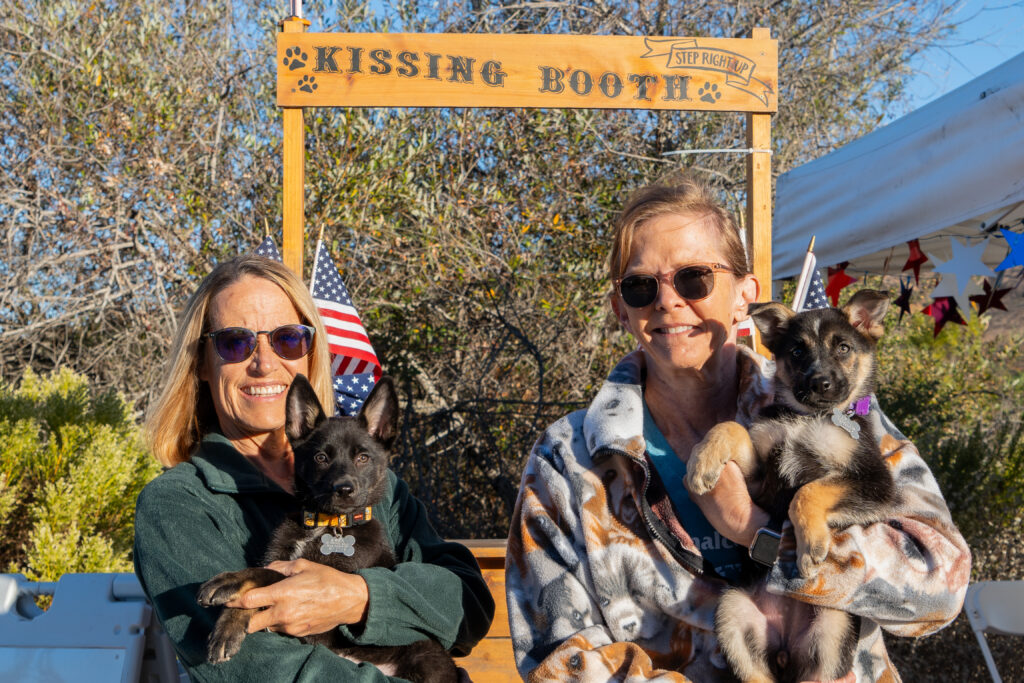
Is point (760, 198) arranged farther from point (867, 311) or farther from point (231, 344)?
point (231, 344)

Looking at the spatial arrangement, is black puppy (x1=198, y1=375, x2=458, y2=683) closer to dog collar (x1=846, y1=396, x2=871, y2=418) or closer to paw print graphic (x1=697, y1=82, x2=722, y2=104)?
dog collar (x1=846, y1=396, x2=871, y2=418)

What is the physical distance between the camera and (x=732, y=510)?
211cm

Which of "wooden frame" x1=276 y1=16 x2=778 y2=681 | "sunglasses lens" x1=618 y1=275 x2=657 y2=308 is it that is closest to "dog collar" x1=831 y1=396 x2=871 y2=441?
"sunglasses lens" x1=618 y1=275 x2=657 y2=308

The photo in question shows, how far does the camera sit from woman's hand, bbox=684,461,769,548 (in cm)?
211

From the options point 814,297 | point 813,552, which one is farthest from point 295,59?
point 813,552

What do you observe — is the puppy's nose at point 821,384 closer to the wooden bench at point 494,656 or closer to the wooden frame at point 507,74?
the wooden bench at point 494,656

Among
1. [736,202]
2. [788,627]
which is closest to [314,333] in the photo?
[788,627]

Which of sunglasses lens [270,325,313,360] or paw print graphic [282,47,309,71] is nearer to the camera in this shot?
sunglasses lens [270,325,313,360]

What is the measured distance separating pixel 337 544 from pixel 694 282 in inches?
48.7

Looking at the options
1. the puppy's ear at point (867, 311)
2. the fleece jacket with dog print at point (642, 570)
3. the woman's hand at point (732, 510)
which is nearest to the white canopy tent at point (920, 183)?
the puppy's ear at point (867, 311)

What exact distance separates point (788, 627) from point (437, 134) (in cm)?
618

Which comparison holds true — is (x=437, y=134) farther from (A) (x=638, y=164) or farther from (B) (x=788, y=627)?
(B) (x=788, y=627)

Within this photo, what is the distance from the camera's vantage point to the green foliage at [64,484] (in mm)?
4383

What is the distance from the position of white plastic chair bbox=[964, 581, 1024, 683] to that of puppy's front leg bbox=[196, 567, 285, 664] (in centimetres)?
234
